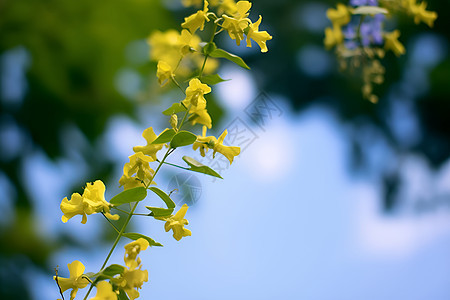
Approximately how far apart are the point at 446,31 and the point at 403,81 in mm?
630

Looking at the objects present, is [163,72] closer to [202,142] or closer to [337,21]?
[202,142]

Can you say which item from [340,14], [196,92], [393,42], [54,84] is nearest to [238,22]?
[196,92]

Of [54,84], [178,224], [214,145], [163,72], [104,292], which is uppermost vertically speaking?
[54,84]

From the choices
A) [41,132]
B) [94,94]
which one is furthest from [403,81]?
[41,132]

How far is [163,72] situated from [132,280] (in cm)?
34

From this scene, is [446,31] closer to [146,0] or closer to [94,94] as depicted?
[146,0]

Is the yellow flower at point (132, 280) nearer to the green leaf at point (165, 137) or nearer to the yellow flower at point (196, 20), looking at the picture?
the green leaf at point (165, 137)

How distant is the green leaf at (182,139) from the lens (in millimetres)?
639

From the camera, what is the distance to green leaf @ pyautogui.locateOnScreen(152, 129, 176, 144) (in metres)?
0.65

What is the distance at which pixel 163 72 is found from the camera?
0.75 meters

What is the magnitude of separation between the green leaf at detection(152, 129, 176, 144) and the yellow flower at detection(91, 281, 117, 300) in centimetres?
21

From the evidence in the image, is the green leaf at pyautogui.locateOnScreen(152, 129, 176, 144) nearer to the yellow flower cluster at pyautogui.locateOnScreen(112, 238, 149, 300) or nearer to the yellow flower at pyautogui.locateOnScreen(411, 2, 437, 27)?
the yellow flower cluster at pyautogui.locateOnScreen(112, 238, 149, 300)

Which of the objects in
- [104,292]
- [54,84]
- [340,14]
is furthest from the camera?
[54,84]

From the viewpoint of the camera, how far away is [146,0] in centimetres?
435
